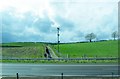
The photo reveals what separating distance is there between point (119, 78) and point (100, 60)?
70.0 ft

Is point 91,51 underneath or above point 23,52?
above

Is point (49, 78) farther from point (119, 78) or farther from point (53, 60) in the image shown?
point (53, 60)

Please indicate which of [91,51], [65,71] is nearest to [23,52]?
[91,51]

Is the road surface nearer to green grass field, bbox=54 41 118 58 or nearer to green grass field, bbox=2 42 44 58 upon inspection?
green grass field, bbox=2 42 44 58

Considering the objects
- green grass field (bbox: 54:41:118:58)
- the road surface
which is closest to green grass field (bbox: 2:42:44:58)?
green grass field (bbox: 54:41:118:58)

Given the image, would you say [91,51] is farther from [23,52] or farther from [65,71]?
[65,71]

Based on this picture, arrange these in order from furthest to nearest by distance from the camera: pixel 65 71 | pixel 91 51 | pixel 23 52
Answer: pixel 91 51
pixel 23 52
pixel 65 71

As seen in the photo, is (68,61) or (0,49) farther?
(0,49)

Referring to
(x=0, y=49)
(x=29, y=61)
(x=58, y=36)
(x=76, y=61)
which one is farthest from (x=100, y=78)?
(x=0, y=49)

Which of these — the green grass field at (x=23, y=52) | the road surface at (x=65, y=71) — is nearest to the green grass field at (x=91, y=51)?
the green grass field at (x=23, y=52)

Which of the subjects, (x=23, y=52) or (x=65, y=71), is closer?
(x=65, y=71)

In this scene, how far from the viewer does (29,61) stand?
3906cm

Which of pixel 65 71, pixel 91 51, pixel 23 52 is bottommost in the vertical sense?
pixel 65 71

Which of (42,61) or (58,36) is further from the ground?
(58,36)
